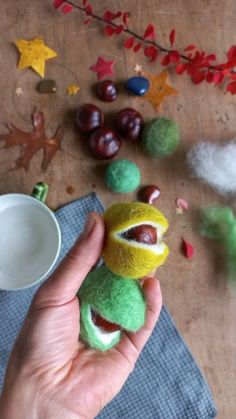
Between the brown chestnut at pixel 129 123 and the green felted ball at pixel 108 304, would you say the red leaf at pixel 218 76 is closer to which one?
the brown chestnut at pixel 129 123

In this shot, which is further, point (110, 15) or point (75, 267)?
point (110, 15)

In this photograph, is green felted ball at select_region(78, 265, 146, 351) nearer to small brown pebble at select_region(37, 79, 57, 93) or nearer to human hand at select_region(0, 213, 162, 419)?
→ human hand at select_region(0, 213, 162, 419)

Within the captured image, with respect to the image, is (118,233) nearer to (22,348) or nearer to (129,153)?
(22,348)

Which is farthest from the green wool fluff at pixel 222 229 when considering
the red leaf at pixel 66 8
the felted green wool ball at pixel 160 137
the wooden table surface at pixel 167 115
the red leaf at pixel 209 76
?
the red leaf at pixel 66 8

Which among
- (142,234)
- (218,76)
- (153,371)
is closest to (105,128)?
(218,76)

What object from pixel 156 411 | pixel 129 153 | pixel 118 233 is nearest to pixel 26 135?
pixel 129 153

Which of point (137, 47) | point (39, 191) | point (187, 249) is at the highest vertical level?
point (137, 47)

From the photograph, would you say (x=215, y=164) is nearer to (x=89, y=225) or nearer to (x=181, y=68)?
(x=181, y=68)
